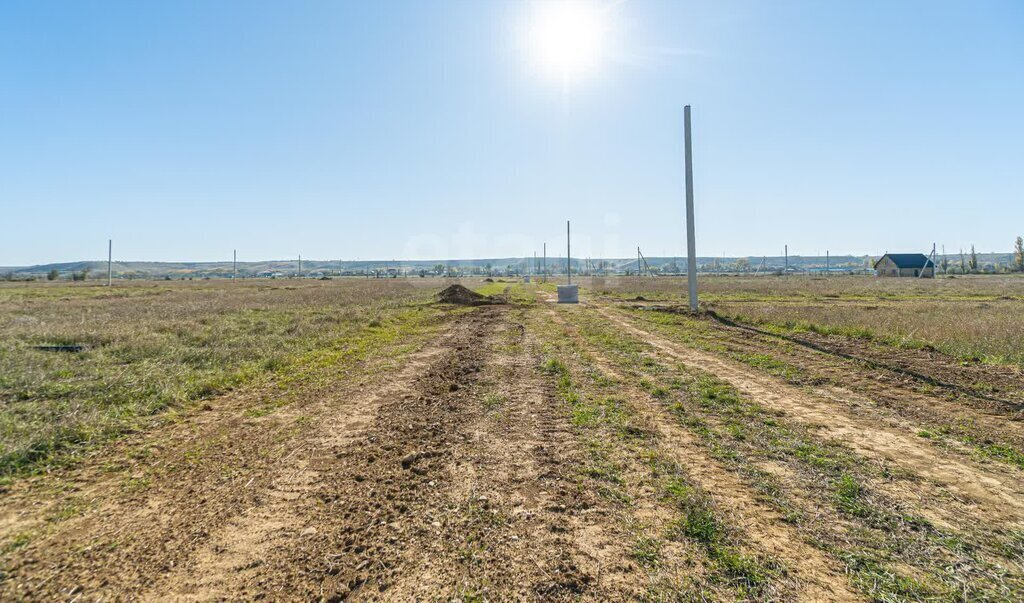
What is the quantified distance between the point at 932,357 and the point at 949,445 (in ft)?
20.0

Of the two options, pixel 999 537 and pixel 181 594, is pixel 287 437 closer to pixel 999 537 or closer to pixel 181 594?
pixel 181 594

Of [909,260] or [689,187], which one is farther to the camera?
[909,260]

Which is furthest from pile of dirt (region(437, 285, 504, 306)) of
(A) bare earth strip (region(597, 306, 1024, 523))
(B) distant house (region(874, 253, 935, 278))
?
(B) distant house (region(874, 253, 935, 278))

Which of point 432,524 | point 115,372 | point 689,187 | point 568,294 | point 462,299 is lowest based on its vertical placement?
point 432,524

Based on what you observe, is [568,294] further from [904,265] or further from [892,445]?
[904,265]

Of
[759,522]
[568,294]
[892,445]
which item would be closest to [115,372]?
[759,522]

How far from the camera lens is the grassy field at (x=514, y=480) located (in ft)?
8.52

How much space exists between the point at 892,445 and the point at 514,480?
4.25m

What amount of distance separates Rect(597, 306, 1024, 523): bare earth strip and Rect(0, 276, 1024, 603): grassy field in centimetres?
3

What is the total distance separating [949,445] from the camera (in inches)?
178

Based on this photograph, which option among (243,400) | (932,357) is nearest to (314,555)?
(243,400)

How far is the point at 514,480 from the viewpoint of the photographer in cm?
387

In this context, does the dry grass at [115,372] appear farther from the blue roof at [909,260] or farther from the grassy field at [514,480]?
the blue roof at [909,260]

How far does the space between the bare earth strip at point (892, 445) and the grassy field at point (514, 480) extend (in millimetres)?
35
